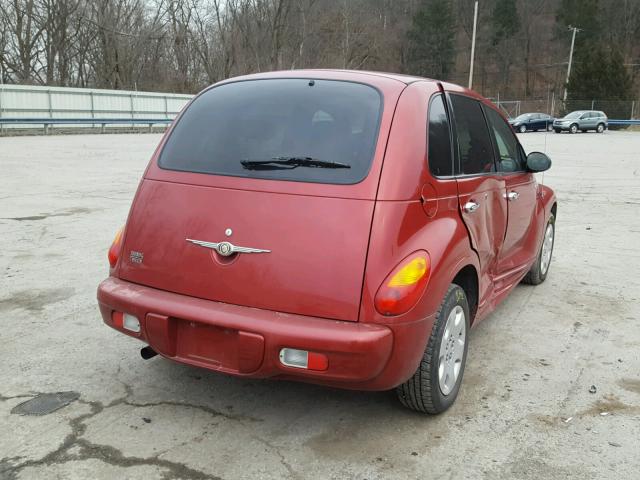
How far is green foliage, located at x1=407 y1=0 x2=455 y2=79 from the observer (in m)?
78.8

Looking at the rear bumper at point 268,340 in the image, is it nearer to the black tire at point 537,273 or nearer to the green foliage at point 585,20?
the black tire at point 537,273

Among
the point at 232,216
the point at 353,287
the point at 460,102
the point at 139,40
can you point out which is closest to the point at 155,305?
the point at 232,216

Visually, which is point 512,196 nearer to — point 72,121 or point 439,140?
point 439,140

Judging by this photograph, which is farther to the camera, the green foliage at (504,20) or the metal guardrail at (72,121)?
the green foliage at (504,20)

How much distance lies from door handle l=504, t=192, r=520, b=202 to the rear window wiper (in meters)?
1.78

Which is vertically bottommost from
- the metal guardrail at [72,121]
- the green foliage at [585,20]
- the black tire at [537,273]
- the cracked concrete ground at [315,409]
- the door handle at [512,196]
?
the cracked concrete ground at [315,409]

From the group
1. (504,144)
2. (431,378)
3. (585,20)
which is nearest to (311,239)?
(431,378)

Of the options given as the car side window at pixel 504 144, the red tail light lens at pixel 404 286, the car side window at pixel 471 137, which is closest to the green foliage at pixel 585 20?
the car side window at pixel 504 144

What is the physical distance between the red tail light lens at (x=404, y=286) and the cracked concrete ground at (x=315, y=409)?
2.41 feet

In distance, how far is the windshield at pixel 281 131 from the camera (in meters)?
2.96

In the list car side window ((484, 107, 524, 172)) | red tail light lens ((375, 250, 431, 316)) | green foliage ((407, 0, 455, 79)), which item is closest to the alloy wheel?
red tail light lens ((375, 250, 431, 316))

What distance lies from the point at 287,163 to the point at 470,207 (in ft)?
3.71

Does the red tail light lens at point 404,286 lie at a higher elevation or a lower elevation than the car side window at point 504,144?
lower

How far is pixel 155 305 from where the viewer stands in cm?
294
